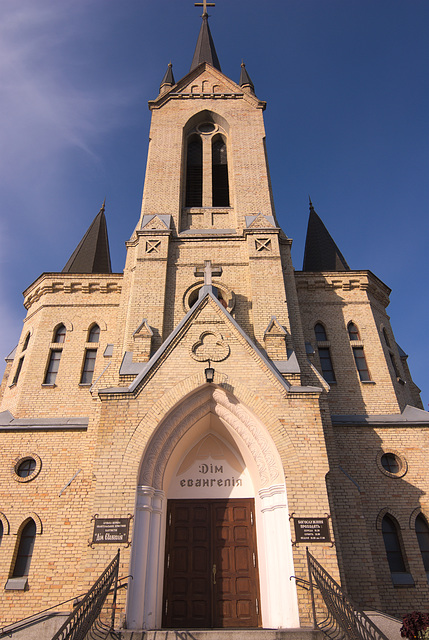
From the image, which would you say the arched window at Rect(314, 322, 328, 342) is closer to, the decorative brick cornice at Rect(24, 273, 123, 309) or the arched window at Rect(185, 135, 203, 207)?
the arched window at Rect(185, 135, 203, 207)

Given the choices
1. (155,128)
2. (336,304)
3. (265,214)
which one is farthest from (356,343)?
(155,128)

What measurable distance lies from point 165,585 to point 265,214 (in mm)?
11238

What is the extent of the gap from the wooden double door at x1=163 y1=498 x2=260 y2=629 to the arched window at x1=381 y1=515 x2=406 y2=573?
142 inches

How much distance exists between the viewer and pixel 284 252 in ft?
48.2

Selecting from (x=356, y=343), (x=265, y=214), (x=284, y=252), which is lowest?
(x=356, y=343)

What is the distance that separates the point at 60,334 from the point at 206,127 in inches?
422

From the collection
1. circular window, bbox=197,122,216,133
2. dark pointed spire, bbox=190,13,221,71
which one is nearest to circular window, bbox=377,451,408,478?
circular window, bbox=197,122,216,133

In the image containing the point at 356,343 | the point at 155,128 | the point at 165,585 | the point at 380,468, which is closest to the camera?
the point at 165,585

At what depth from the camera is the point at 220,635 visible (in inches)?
271

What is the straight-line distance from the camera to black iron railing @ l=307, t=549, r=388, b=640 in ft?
19.0

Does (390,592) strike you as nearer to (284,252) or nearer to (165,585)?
(165,585)

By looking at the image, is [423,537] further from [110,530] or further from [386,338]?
[110,530]

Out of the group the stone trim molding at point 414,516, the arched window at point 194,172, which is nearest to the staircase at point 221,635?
the stone trim molding at point 414,516

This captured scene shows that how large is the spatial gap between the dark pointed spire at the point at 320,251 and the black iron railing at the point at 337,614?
36.9 ft
